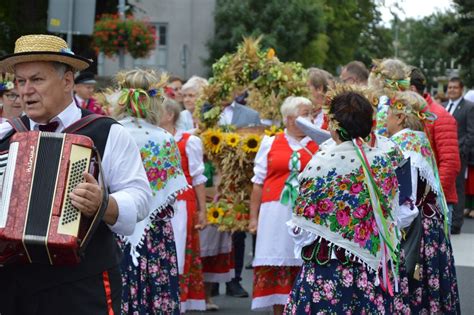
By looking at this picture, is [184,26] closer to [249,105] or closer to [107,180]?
[249,105]

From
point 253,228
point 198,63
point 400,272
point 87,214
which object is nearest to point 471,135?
point 253,228

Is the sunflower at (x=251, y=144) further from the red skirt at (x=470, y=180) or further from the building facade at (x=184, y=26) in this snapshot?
the building facade at (x=184, y=26)

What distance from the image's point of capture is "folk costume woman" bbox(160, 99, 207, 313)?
8.93m

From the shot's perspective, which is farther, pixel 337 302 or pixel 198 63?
pixel 198 63

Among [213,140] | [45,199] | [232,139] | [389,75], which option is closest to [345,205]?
[45,199]

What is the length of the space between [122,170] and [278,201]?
162 inches

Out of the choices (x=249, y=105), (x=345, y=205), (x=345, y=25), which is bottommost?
(x=345, y=205)

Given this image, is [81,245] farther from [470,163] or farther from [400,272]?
[470,163]

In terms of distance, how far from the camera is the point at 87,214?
4.28 metres

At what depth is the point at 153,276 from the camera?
25.1 ft

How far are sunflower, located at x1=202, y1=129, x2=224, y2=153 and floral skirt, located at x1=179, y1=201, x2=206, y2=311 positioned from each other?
89cm

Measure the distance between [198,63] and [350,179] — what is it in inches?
1503

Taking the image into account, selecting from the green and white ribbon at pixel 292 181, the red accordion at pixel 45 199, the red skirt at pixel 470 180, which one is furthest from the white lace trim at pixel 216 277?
the red skirt at pixel 470 180

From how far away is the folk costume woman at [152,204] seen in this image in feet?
24.9
